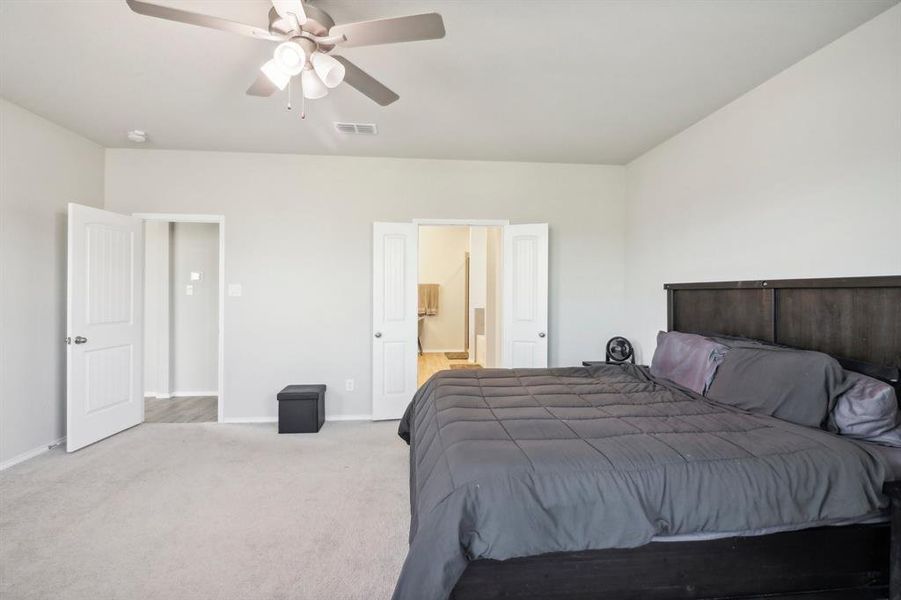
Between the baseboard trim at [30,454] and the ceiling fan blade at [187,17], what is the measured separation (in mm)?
3341

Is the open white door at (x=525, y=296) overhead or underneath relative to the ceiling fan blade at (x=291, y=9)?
underneath

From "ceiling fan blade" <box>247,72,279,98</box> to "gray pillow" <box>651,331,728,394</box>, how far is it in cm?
293

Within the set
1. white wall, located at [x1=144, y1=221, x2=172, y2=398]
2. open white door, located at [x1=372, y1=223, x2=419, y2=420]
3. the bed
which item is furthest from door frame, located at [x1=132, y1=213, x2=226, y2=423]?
the bed

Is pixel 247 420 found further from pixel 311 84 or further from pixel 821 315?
pixel 821 315

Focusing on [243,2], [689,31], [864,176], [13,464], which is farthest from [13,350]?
[864,176]

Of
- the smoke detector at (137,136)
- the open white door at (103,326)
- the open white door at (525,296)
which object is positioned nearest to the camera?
the open white door at (103,326)

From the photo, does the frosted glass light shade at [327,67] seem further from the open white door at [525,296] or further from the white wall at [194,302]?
the white wall at [194,302]

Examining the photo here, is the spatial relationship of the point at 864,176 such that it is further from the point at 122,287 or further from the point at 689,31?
the point at 122,287

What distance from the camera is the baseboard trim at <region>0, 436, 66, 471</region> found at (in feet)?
9.22

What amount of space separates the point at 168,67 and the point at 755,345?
400 cm

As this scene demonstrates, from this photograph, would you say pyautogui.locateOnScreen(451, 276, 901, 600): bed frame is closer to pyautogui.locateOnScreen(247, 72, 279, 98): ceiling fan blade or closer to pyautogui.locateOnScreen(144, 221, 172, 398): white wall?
pyautogui.locateOnScreen(247, 72, 279, 98): ceiling fan blade

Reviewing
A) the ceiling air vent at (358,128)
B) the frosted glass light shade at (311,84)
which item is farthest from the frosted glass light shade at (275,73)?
the ceiling air vent at (358,128)

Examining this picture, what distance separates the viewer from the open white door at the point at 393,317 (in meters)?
3.90

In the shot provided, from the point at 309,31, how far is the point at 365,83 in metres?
0.38
